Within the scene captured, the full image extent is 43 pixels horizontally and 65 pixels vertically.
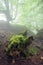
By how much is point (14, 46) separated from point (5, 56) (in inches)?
29.1

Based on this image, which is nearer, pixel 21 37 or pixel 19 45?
pixel 19 45

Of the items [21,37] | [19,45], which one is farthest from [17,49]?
[21,37]

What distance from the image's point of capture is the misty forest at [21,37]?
292 inches

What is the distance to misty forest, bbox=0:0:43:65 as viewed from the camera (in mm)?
7414

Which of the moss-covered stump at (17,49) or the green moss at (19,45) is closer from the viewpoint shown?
the moss-covered stump at (17,49)

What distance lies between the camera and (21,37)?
8.12m

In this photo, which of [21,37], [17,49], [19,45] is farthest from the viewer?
[21,37]

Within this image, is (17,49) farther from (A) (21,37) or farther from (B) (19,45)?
(A) (21,37)

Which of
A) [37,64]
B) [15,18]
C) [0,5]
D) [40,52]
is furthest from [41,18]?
[37,64]

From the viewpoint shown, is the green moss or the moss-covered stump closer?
the moss-covered stump

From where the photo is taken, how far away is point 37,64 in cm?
728

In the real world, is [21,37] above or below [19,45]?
above

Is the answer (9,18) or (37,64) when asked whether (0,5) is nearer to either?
(9,18)

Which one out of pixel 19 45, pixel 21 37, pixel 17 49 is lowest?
pixel 17 49
